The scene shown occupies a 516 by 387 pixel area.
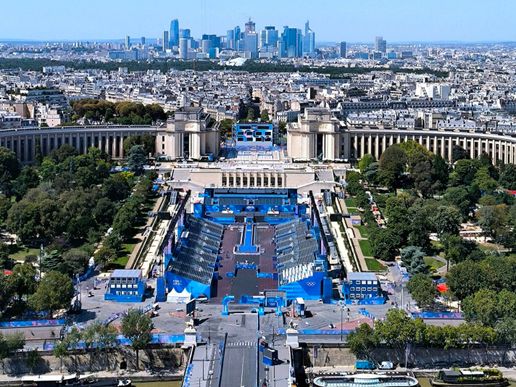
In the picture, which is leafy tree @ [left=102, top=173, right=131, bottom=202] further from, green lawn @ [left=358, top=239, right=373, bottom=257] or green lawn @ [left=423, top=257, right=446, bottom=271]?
green lawn @ [left=423, top=257, right=446, bottom=271]

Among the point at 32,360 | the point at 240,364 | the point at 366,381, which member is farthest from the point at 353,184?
the point at 32,360

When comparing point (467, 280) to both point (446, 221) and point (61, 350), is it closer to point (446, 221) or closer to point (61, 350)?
point (446, 221)

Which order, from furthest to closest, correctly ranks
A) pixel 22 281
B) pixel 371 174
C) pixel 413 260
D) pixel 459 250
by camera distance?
pixel 371 174 < pixel 459 250 < pixel 413 260 < pixel 22 281

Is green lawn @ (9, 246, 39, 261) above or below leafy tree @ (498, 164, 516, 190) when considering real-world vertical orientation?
below

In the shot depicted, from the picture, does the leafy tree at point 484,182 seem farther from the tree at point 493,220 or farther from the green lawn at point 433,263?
the green lawn at point 433,263

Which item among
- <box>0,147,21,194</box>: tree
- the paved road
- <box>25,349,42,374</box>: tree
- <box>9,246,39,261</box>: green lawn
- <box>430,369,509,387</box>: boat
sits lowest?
<box>430,369,509,387</box>: boat

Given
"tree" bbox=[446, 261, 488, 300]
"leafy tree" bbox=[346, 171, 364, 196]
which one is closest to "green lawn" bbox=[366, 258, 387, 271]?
"tree" bbox=[446, 261, 488, 300]
